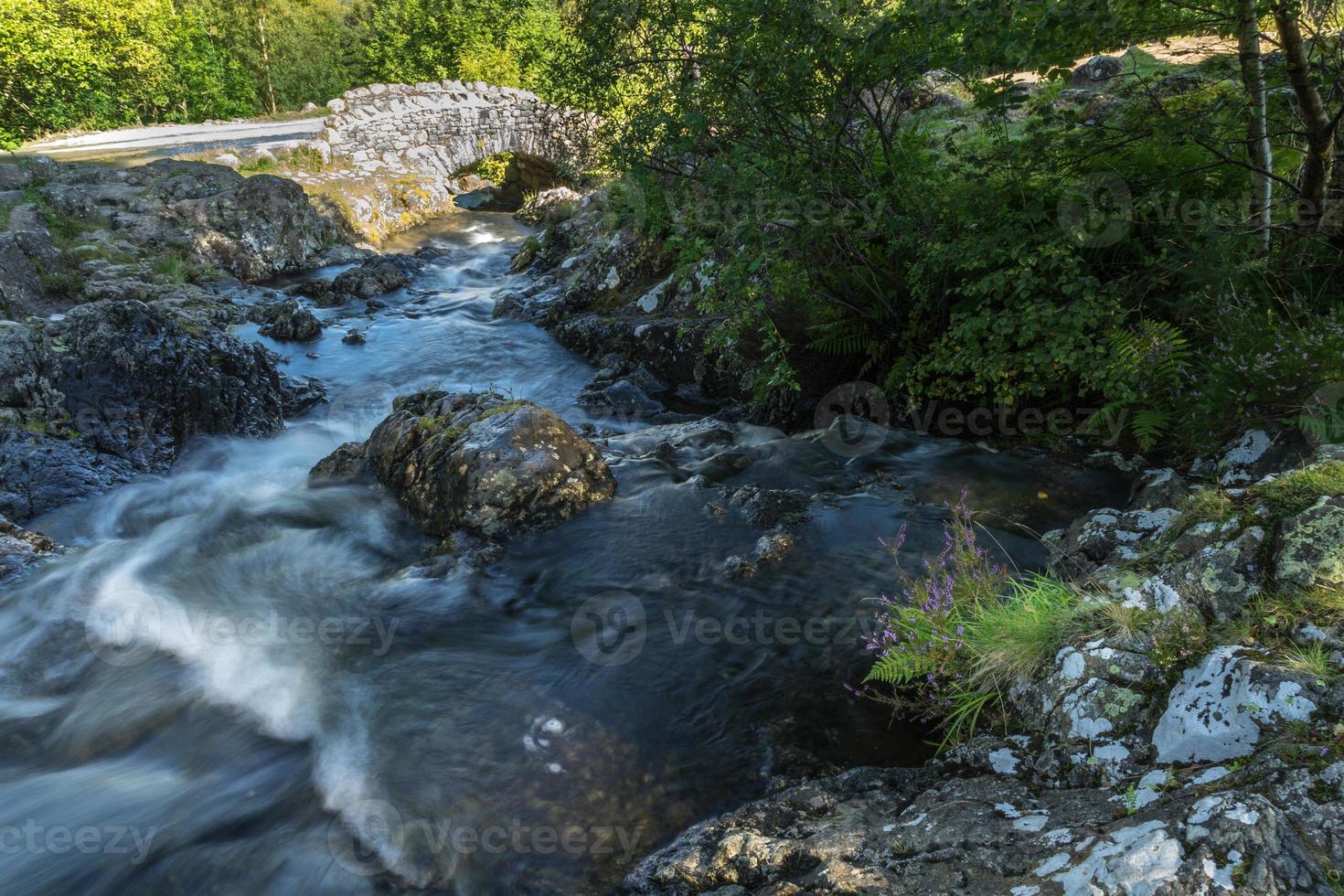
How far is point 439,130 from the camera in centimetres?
2369

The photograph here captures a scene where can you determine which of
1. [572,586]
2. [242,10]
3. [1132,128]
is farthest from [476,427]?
[242,10]

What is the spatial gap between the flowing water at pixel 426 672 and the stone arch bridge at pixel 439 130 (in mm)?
16710

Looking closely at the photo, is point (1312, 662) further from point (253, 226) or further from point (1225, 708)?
point (253, 226)

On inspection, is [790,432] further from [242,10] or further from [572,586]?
[242,10]

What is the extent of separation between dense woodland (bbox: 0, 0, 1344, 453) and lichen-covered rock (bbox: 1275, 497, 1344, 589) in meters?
2.38

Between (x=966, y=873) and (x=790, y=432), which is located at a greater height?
(x=966, y=873)

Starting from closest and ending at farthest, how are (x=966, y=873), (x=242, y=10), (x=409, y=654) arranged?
(x=966, y=873)
(x=409, y=654)
(x=242, y=10)

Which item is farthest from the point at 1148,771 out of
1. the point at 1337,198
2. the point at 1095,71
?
the point at 1095,71

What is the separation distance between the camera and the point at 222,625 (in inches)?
222

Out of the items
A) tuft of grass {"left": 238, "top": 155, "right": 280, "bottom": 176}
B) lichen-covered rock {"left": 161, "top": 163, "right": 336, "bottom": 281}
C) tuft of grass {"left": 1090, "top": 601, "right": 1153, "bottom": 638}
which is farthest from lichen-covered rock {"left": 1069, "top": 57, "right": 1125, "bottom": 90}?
tuft of grass {"left": 238, "top": 155, "right": 280, "bottom": 176}

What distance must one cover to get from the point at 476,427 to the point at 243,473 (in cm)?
332

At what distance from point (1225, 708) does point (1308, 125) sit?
478 centimetres

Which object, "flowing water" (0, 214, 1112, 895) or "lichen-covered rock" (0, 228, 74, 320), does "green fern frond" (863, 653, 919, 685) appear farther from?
"lichen-covered rock" (0, 228, 74, 320)

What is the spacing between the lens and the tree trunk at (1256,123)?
4910 millimetres
